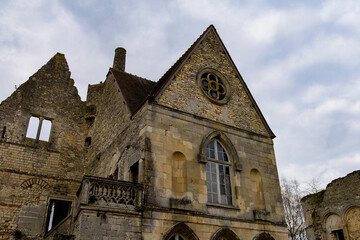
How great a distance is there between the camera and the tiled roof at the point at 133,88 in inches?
505

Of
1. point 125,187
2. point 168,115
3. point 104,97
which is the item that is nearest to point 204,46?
point 168,115

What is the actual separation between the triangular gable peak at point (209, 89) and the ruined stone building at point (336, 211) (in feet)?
16.1

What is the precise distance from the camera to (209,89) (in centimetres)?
1304

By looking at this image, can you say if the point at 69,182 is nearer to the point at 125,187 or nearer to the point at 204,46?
the point at 125,187

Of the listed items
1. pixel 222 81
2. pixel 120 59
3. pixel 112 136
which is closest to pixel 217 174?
pixel 222 81

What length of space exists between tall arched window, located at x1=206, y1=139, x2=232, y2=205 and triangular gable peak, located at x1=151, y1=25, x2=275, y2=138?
1182 millimetres

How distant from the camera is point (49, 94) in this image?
16156mm

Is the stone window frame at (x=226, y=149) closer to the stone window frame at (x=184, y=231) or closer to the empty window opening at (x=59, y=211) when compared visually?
the stone window frame at (x=184, y=231)

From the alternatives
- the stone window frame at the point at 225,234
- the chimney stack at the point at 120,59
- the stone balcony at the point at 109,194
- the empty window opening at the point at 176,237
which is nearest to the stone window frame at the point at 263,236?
the stone window frame at the point at 225,234

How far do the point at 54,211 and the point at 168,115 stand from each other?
7765 millimetres

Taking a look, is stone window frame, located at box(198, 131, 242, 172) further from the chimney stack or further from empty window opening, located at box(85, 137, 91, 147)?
the chimney stack

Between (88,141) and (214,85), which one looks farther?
(88,141)

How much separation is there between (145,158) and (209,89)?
4.44 m

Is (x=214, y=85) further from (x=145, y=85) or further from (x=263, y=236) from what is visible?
(x=263, y=236)
